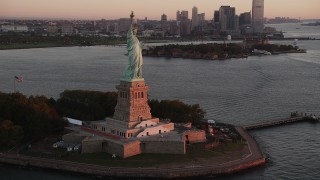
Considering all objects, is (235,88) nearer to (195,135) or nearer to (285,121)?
(285,121)

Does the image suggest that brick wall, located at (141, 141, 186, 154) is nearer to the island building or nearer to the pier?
the island building

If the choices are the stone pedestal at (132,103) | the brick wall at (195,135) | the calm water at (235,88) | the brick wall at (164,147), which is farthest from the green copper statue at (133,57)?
the calm water at (235,88)

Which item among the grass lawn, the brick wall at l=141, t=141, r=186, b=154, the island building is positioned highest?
the island building

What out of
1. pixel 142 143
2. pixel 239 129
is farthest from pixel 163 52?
pixel 142 143

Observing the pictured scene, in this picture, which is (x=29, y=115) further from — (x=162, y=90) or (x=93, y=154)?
(x=162, y=90)

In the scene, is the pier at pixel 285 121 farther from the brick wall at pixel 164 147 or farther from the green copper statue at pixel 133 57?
the green copper statue at pixel 133 57

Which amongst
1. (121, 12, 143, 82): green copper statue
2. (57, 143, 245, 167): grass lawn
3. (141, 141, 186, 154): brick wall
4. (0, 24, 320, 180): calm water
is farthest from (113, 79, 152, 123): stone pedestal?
(0, 24, 320, 180): calm water
